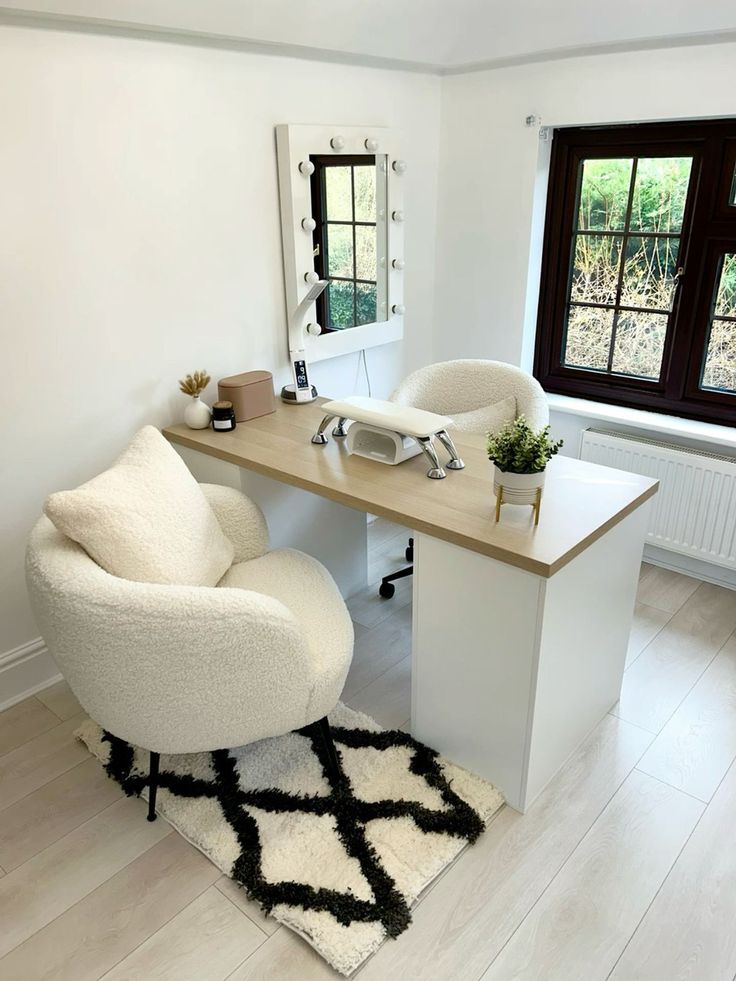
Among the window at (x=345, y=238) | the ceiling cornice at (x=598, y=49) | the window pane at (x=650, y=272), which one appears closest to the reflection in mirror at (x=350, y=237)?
the window at (x=345, y=238)

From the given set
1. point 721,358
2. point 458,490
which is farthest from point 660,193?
point 458,490

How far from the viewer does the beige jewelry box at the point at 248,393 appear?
Answer: 2.55 meters

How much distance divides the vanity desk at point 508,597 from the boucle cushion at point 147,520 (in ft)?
1.02

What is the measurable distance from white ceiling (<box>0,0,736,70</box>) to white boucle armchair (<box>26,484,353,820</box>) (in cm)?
143

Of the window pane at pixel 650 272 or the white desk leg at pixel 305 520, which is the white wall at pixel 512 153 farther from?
the white desk leg at pixel 305 520

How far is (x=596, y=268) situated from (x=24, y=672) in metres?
2.70

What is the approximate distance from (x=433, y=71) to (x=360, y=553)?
204cm

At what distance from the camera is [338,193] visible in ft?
9.12

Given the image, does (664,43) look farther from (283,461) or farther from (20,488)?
(20,488)

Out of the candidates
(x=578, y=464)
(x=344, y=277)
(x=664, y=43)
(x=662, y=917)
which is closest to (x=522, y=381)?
(x=578, y=464)

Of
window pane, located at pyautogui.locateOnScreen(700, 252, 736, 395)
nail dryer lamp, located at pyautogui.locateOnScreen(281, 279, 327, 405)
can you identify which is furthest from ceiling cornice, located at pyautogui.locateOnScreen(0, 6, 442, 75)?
window pane, located at pyautogui.locateOnScreen(700, 252, 736, 395)

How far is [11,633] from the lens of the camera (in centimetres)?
233

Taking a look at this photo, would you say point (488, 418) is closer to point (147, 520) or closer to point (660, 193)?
point (660, 193)

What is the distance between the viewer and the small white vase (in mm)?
2508
